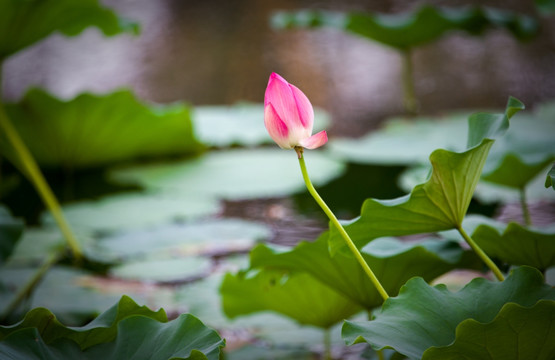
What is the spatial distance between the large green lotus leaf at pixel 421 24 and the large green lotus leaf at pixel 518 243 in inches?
54.1

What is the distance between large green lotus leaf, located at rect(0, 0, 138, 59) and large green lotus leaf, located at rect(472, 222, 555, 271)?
0.96m

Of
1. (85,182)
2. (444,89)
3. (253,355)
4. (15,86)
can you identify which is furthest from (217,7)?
(253,355)

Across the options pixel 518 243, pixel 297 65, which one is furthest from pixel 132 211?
pixel 297 65

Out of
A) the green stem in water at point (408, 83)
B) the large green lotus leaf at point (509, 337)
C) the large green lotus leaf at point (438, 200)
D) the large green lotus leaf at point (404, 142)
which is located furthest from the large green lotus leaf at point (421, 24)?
the large green lotus leaf at point (509, 337)

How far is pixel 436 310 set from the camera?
0.57m

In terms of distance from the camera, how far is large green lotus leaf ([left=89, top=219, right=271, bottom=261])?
1347 millimetres

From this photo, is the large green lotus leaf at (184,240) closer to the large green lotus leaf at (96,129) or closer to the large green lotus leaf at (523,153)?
the large green lotus leaf at (96,129)

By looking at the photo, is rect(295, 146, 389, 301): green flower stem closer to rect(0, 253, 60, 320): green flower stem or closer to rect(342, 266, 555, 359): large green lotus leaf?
rect(342, 266, 555, 359): large green lotus leaf

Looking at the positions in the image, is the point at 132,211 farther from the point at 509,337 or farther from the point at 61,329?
the point at 509,337

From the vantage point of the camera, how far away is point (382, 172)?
1892mm

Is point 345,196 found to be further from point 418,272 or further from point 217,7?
point 217,7

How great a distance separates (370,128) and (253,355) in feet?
5.07

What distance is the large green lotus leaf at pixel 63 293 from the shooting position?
1.07 metres

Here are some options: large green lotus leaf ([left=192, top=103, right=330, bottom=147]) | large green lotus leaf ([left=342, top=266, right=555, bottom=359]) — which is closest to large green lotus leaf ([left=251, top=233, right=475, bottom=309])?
large green lotus leaf ([left=342, top=266, right=555, bottom=359])
